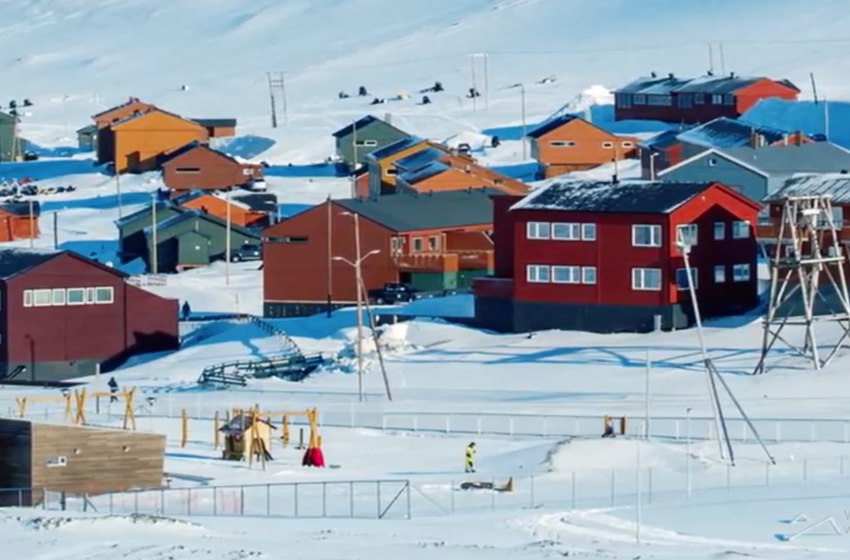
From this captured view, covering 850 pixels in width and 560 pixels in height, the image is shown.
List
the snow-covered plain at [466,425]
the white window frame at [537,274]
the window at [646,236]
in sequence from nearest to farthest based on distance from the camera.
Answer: the snow-covered plain at [466,425] < the window at [646,236] < the white window frame at [537,274]

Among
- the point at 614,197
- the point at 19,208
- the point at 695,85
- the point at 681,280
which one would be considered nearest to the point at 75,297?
the point at 614,197

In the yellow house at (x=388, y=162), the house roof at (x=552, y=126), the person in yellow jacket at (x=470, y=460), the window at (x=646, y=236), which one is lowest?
the person in yellow jacket at (x=470, y=460)

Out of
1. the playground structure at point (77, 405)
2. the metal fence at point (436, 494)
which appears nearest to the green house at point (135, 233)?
the playground structure at point (77, 405)

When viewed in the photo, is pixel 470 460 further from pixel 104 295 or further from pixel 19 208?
pixel 19 208

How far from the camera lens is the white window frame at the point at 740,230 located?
41.6 meters

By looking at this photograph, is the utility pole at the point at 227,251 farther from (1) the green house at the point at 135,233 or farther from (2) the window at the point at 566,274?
(2) the window at the point at 566,274

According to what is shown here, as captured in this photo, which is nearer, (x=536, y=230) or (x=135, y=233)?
(x=536, y=230)

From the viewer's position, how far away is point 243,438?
29047 millimetres

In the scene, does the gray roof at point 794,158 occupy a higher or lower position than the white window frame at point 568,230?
higher

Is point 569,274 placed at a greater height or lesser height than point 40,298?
greater

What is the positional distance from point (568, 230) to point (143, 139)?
42326 mm

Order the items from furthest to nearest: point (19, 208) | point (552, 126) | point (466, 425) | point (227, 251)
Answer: point (552, 126)
point (19, 208)
point (227, 251)
point (466, 425)

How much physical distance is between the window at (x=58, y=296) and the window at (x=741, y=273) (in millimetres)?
13412

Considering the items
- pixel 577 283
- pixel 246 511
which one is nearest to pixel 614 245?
pixel 577 283
